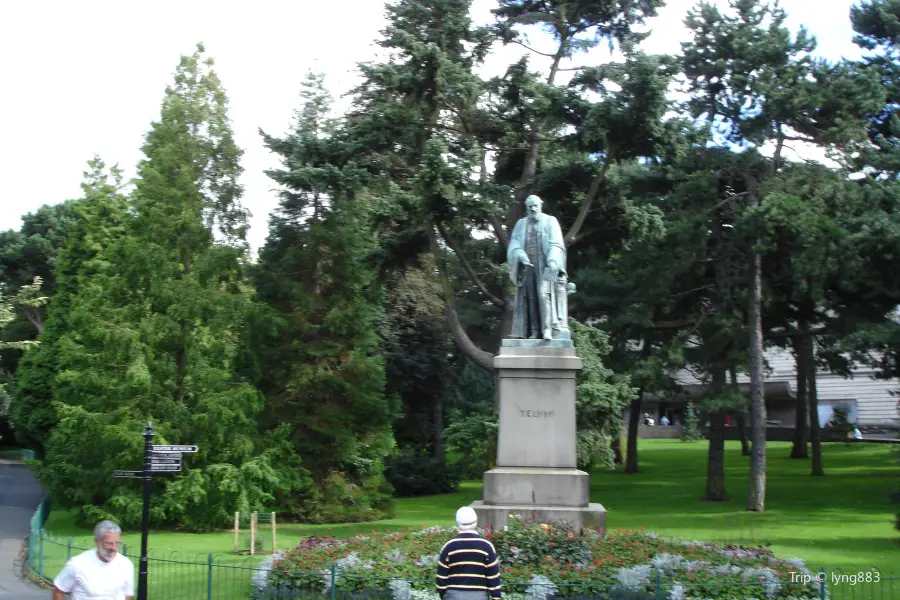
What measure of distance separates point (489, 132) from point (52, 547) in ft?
60.2

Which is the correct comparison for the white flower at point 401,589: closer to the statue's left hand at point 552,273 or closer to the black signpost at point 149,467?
the black signpost at point 149,467

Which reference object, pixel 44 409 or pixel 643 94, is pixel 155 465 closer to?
pixel 643 94

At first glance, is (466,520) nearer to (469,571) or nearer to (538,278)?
(469,571)

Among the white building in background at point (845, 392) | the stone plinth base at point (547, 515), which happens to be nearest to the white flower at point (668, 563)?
the stone plinth base at point (547, 515)

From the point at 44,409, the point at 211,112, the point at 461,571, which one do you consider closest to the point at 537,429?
the point at 461,571

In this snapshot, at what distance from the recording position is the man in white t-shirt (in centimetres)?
734

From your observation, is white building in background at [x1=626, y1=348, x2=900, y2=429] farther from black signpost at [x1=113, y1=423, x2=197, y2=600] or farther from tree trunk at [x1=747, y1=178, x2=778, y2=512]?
black signpost at [x1=113, y1=423, x2=197, y2=600]

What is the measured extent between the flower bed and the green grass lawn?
1259mm

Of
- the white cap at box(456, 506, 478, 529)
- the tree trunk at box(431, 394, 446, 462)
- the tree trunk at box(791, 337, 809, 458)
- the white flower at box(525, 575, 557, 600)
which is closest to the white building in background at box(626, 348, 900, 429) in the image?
the tree trunk at box(791, 337, 809, 458)

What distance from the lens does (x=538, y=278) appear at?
16469 mm

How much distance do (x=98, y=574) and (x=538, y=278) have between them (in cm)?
1029

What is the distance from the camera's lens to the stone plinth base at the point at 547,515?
592 inches

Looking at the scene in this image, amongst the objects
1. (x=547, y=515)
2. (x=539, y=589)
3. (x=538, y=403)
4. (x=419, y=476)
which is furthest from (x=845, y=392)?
(x=539, y=589)

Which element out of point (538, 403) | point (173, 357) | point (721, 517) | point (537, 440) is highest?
point (173, 357)
